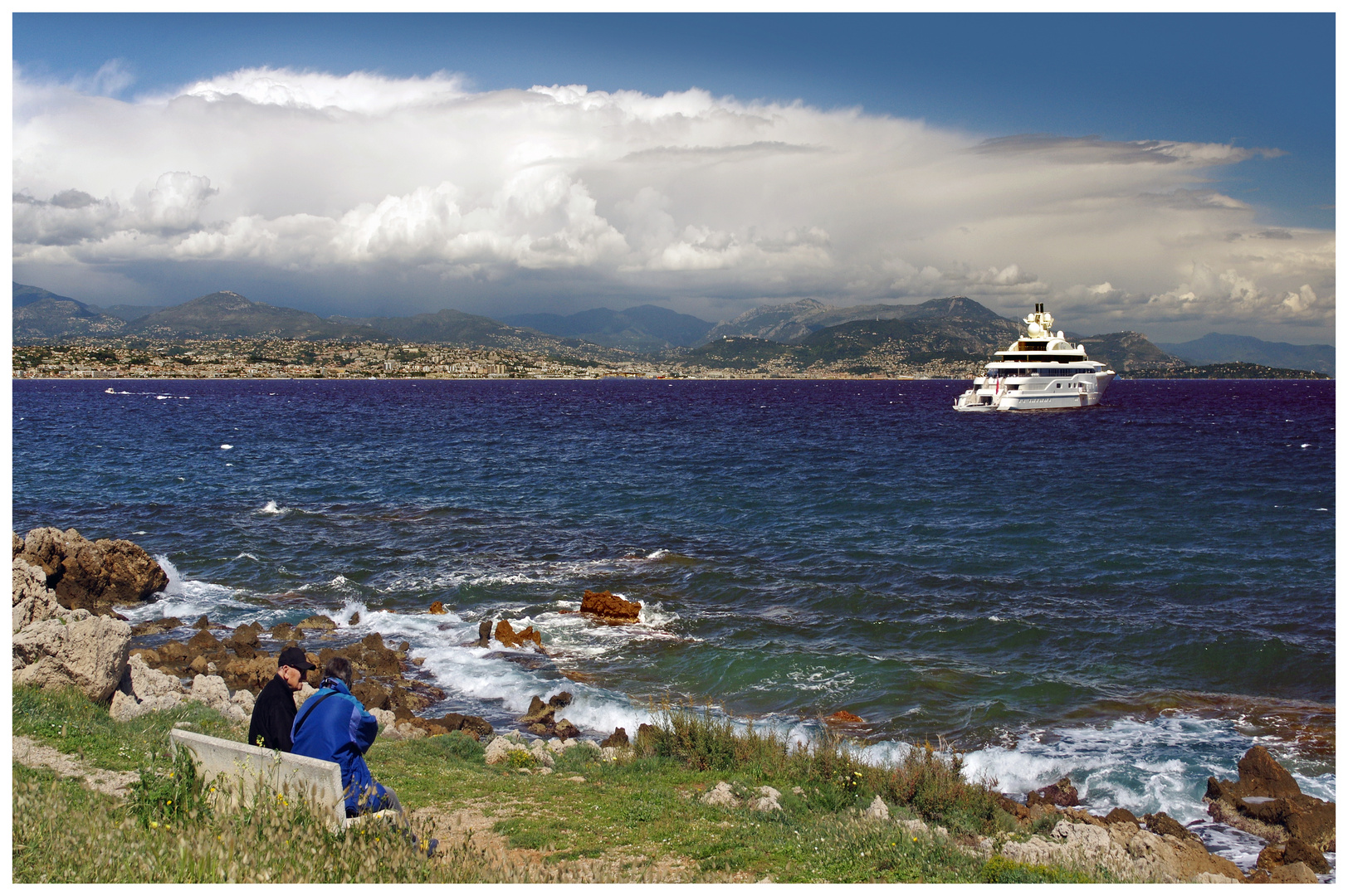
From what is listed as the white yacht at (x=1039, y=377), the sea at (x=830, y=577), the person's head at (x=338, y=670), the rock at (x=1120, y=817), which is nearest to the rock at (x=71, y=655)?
the sea at (x=830, y=577)

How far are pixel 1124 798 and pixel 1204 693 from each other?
5.00 meters

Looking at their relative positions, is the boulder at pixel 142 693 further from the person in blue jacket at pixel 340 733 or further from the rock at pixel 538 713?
the person in blue jacket at pixel 340 733

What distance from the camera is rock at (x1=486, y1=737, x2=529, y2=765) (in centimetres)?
1016

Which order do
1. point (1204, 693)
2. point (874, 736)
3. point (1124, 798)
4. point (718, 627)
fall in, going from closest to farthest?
1. point (1124, 798)
2. point (874, 736)
3. point (1204, 693)
4. point (718, 627)

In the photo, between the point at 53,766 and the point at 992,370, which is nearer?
the point at 53,766

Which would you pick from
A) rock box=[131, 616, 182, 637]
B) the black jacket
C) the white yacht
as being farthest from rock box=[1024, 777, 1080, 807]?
the white yacht

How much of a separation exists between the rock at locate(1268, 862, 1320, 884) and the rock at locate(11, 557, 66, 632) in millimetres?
17291

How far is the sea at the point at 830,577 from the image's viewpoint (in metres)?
13.1

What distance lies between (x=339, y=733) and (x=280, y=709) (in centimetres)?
97

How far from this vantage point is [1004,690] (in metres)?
14.1

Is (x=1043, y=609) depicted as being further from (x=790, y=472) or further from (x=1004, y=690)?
(x=790, y=472)

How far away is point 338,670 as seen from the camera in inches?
233

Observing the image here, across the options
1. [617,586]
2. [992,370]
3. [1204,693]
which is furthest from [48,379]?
[1204,693]

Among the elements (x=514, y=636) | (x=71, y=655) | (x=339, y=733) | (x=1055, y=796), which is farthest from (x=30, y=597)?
(x=1055, y=796)
